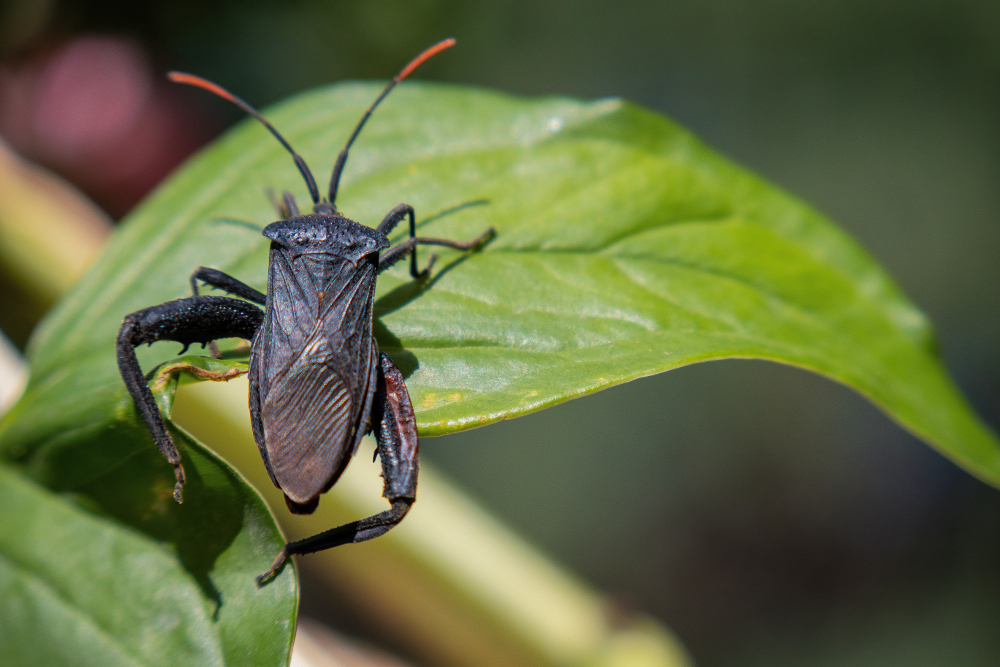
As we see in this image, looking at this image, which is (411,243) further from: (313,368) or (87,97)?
(87,97)

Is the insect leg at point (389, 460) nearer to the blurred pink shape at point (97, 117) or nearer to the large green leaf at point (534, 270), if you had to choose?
the large green leaf at point (534, 270)

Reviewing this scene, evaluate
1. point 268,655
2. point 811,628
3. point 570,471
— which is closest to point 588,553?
point 570,471

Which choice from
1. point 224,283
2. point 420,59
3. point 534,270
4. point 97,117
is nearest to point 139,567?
point 224,283

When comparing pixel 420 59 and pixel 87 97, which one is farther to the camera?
pixel 87 97

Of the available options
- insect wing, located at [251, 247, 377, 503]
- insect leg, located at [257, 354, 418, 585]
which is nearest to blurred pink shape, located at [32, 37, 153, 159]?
insect wing, located at [251, 247, 377, 503]

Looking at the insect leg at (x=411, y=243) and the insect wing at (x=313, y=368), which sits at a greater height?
the insect leg at (x=411, y=243)

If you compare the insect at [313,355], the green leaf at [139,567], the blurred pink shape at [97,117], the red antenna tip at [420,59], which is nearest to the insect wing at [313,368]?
the insect at [313,355]

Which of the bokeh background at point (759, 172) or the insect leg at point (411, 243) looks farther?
the bokeh background at point (759, 172)
